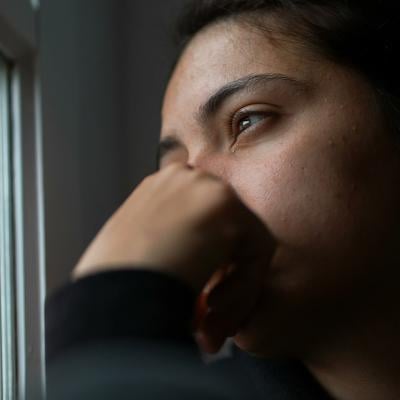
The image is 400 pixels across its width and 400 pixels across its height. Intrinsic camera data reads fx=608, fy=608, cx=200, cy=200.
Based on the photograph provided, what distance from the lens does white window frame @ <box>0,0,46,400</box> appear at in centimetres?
76

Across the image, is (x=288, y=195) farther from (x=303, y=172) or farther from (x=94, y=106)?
(x=94, y=106)

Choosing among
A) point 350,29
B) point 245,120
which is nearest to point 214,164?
point 245,120

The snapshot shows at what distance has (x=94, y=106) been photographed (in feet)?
3.19

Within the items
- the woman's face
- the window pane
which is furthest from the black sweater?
the window pane

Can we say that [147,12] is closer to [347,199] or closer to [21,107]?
[21,107]

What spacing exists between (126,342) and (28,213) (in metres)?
0.42

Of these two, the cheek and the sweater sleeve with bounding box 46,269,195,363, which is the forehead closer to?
the cheek

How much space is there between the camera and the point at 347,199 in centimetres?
53

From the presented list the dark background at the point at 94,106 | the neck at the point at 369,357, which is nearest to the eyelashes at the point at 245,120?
the neck at the point at 369,357

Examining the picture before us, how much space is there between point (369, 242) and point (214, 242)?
165 millimetres

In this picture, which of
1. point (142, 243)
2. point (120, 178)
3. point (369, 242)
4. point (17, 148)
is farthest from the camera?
point (120, 178)

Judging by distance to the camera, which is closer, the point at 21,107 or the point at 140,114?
the point at 21,107

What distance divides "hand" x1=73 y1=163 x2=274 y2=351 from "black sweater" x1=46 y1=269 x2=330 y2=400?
18 millimetres

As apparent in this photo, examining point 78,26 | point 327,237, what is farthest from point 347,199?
point 78,26
